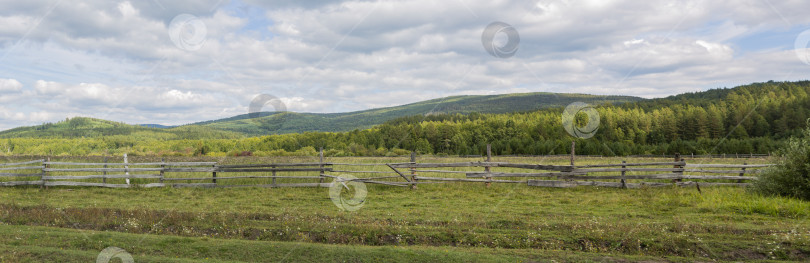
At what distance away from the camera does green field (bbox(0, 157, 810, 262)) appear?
7316 mm

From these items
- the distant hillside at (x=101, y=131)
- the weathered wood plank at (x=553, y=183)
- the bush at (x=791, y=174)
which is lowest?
the weathered wood plank at (x=553, y=183)

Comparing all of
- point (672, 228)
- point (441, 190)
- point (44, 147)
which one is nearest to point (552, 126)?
point (441, 190)

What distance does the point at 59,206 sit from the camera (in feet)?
41.9

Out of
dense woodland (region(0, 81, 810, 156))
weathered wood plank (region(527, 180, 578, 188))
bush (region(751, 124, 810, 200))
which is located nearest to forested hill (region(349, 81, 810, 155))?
dense woodland (region(0, 81, 810, 156))

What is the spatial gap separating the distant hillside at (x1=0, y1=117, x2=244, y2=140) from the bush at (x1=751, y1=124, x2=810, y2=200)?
149 metres

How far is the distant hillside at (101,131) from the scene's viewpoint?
153 m

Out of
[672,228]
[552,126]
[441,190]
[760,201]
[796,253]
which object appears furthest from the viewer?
[552,126]

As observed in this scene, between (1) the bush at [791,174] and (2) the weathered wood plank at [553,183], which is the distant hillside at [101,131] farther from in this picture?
(1) the bush at [791,174]

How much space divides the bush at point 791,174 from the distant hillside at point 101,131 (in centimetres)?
14947

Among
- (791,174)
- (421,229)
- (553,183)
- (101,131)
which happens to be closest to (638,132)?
(553,183)

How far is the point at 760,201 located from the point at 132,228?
52.3 feet

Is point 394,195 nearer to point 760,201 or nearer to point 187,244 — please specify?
point 187,244

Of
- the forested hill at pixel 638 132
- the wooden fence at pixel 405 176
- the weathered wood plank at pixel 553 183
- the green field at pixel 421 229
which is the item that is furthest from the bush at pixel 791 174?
the forested hill at pixel 638 132

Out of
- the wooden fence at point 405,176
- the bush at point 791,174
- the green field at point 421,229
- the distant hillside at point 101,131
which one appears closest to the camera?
the green field at point 421,229
